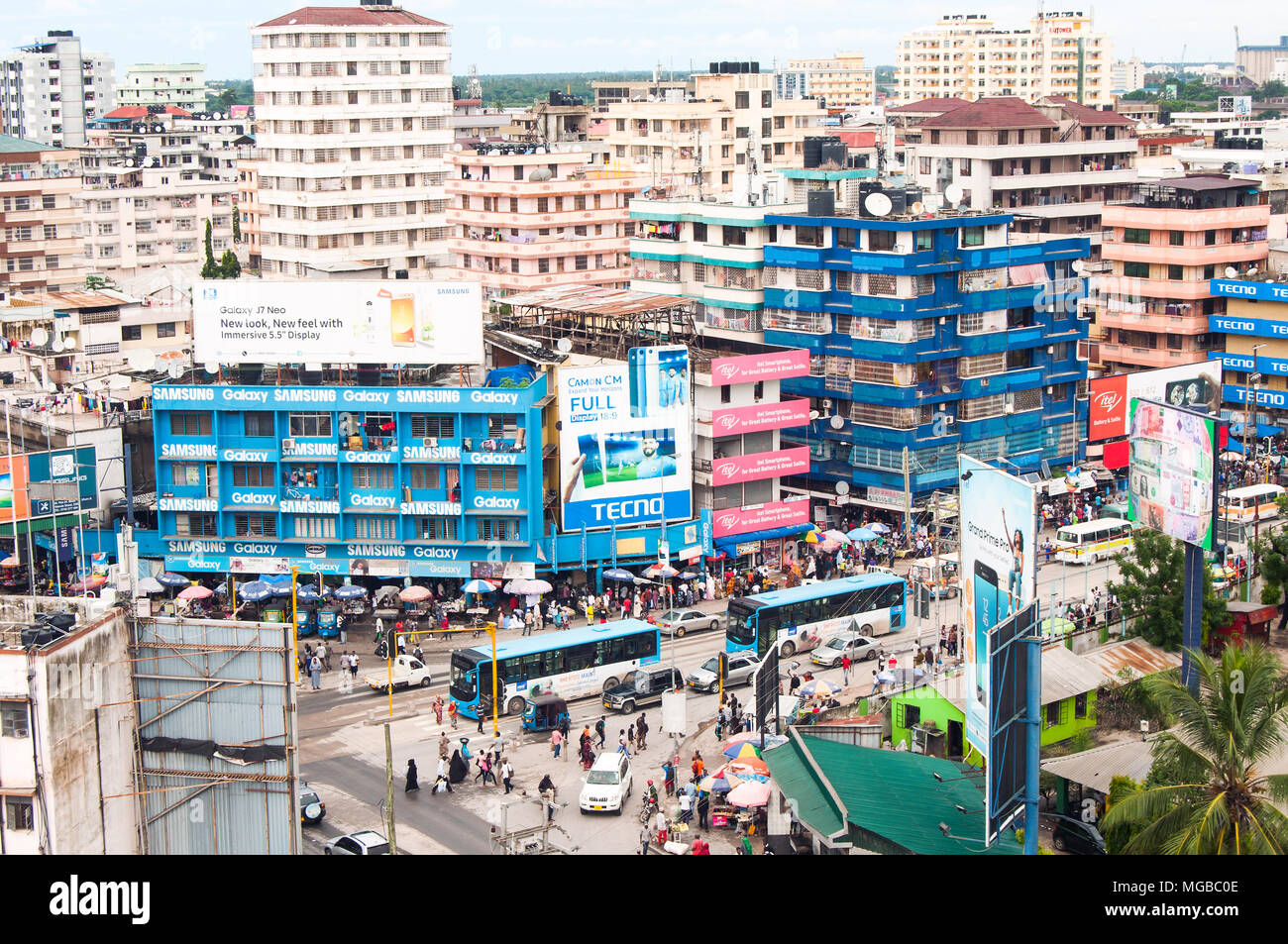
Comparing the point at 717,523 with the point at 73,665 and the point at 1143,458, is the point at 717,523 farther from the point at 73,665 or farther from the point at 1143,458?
the point at 73,665

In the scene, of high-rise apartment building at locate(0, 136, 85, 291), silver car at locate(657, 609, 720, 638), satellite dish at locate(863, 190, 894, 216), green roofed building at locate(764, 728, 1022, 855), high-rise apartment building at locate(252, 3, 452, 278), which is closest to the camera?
green roofed building at locate(764, 728, 1022, 855)

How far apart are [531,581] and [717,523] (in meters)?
8.51

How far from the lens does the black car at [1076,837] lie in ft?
114

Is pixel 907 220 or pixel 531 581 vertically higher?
pixel 907 220

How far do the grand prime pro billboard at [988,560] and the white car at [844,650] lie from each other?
1400cm

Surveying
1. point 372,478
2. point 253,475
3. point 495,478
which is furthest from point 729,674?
point 253,475

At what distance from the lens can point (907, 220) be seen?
210ft

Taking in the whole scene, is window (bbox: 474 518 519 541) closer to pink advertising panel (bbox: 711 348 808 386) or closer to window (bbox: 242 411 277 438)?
window (bbox: 242 411 277 438)

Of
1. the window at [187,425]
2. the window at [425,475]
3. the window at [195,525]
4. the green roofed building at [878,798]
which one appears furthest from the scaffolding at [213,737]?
the window at [195,525]

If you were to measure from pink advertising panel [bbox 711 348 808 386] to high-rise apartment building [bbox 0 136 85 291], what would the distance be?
167 ft

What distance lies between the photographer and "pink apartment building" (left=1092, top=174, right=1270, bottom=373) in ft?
253

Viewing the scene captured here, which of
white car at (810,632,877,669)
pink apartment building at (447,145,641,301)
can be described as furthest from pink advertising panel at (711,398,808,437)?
pink apartment building at (447,145,641,301)

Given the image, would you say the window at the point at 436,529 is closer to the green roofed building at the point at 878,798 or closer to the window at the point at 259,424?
the window at the point at 259,424
